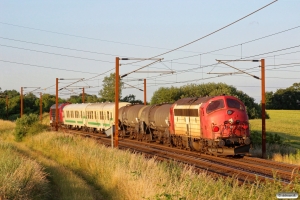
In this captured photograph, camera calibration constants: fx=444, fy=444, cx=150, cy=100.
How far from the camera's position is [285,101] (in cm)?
12469

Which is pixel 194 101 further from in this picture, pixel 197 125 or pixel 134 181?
pixel 134 181

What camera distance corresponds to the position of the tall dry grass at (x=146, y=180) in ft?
33.7

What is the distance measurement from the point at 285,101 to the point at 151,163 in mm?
115028

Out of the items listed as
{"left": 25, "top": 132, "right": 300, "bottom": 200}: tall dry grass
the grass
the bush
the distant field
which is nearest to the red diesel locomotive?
the grass

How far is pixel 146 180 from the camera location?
12.4m

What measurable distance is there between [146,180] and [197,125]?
43.3 ft

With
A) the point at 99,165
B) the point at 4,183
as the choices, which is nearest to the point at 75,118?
the point at 99,165

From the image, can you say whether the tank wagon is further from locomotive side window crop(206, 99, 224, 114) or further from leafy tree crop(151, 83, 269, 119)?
leafy tree crop(151, 83, 269, 119)

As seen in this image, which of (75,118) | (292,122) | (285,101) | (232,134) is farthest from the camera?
(285,101)

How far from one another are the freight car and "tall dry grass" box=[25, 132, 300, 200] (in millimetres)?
4017

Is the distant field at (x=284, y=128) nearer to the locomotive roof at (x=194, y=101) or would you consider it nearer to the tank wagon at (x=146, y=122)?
the tank wagon at (x=146, y=122)

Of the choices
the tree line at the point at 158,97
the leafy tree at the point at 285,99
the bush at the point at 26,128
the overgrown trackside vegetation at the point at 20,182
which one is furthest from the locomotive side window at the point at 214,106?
the leafy tree at the point at 285,99

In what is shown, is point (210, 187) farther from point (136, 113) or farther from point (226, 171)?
point (136, 113)

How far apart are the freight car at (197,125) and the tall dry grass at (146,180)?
402cm
